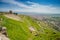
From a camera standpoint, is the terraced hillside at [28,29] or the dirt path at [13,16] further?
the dirt path at [13,16]

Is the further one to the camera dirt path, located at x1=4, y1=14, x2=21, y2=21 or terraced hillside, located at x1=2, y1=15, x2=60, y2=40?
dirt path, located at x1=4, y1=14, x2=21, y2=21

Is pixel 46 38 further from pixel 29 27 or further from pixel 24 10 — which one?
pixel 24 10

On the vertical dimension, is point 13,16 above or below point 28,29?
above

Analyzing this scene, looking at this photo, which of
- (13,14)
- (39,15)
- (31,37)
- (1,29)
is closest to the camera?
(1,29)

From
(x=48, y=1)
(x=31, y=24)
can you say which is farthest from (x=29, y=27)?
(x=48, y=1)

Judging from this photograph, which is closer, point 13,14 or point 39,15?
point 39,15

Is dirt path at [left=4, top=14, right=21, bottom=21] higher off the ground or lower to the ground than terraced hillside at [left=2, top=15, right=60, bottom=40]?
higher

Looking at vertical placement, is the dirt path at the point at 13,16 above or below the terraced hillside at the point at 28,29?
above

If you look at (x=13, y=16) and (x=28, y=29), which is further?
(x=13, y=16)
